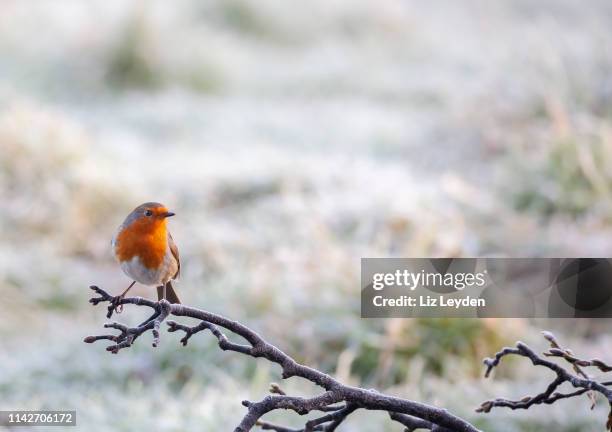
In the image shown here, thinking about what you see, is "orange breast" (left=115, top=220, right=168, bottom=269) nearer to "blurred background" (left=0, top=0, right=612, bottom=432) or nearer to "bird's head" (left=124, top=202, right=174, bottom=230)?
"bird's head" (left=124, top=202, right=174, bottom=230)

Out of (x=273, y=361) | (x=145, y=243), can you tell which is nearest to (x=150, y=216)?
(x=145, y=243)

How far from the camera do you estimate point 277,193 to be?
250 inches

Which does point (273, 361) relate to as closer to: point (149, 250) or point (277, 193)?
point (149, 250)

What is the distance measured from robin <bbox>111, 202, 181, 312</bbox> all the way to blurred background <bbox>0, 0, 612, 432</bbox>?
2201 millimetres

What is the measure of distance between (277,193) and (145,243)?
5.55m

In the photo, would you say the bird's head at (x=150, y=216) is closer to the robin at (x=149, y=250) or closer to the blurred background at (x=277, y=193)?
the robin at (x=149, y=250)

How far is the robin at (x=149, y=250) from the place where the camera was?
30.2 inches

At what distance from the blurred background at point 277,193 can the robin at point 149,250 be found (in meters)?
2.20

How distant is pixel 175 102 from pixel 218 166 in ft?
8.00

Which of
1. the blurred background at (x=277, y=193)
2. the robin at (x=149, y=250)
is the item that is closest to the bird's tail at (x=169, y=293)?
the robin at (x=149, y=250)

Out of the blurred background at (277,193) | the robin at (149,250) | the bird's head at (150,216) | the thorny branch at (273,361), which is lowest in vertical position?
the thorny branch at (273,361)

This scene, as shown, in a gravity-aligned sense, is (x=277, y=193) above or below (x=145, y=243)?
above

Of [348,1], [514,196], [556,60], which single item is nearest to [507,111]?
[556,60]

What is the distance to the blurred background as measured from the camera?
12.4 ft
